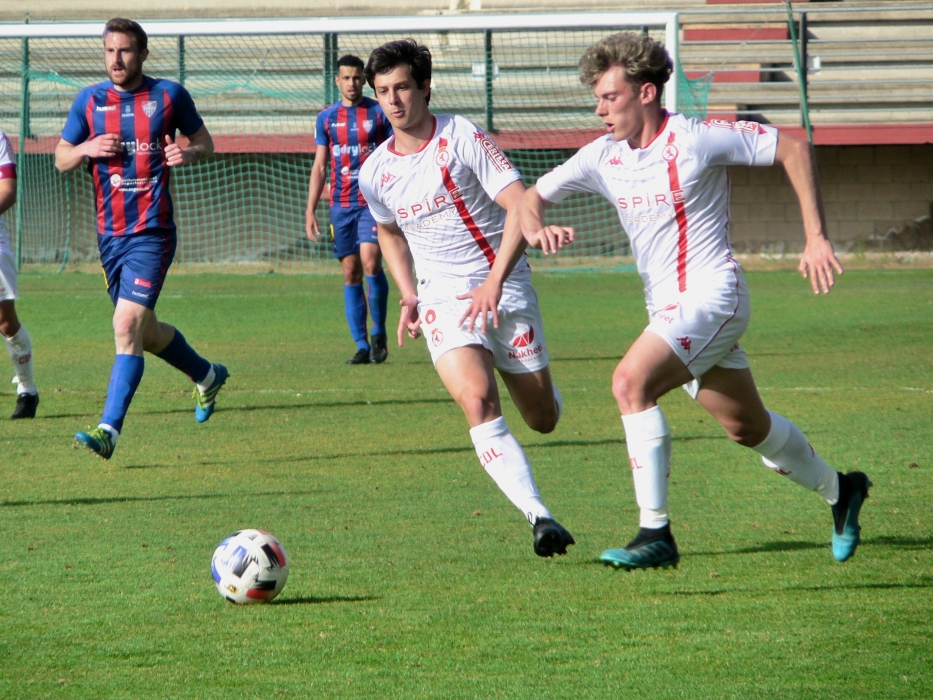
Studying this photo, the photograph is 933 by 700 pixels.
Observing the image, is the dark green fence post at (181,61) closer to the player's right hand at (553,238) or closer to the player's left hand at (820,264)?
the player's right hand at (553,238)

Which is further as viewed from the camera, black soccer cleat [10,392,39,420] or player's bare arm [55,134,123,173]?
black soccer cleat [10,392,39,420]

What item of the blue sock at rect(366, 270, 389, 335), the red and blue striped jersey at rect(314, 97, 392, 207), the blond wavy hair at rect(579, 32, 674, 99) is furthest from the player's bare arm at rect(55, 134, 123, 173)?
the blue sock at rect(366, 270, 389, 335)

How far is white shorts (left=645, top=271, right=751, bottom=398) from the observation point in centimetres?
442

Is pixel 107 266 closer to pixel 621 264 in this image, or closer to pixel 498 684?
pixel 498 684

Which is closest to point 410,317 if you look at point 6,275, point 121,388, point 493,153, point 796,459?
point 493,153

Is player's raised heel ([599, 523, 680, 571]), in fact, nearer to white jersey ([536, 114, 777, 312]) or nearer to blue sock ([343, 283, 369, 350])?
white jersey ([536, 114, 777, 312])

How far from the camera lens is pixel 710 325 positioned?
175 inches

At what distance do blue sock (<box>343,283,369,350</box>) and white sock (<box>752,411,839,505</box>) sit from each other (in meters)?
6.52

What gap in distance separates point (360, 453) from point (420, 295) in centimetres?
206

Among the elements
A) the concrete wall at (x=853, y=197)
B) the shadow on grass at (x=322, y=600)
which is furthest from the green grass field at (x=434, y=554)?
the concrete wall at (x=853, y=197)

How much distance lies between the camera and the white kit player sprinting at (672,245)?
171 inches

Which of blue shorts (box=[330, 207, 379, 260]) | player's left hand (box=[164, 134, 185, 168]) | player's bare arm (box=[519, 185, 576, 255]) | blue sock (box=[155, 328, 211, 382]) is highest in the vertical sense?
player's left hand (box=[164, 134, 185, 168])

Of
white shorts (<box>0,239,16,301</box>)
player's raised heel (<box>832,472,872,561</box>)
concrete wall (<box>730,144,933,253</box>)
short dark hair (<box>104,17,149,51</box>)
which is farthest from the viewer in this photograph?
concrete wall (<box>730,144,933,253</box>)

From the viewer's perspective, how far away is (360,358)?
1107 cm
